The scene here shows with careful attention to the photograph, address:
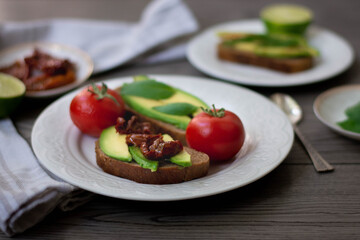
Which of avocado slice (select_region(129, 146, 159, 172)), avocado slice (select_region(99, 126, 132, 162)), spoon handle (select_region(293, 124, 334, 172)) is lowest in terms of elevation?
spoon handle (select_region(293, 124, 334, 172))

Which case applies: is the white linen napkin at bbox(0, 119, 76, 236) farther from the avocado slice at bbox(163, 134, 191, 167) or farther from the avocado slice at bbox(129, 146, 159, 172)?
the avocado slice at bbox(163, 134, 191, 167)

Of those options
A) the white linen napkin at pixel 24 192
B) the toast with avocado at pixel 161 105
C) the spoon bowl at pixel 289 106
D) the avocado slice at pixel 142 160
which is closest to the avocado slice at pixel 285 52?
the spoon bowl at pixel 289 106

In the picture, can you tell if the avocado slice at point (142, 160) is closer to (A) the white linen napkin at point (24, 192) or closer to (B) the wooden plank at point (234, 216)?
(B) the wooden plank at point (234, 216)

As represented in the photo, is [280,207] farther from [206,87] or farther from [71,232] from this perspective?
[206,87]

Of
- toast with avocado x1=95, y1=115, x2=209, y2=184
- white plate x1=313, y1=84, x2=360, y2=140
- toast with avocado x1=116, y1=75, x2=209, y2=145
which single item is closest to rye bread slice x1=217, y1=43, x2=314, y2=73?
white plate x1=313, y1=84, x2=360, y2=140

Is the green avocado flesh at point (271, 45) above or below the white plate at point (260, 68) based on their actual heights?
above
